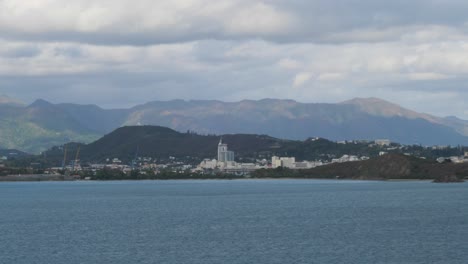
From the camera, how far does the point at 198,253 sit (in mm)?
68000

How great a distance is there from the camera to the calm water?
66312 mm

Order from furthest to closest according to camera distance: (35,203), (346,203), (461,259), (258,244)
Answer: (35,203)
(346,203)
(258,244)
(461,259)

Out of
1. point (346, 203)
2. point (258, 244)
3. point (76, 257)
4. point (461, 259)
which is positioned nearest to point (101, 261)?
point (76, 257)

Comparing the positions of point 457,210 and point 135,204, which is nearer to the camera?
point 457,210

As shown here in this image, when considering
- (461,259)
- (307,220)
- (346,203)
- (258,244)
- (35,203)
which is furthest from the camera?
(35,203)

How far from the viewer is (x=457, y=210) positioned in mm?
109312

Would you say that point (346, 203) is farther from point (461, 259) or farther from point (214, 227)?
point (461, 259)

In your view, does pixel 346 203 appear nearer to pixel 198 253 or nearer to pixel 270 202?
pixel 270 202

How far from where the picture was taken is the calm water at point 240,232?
218ft

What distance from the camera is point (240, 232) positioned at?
83.0 meters

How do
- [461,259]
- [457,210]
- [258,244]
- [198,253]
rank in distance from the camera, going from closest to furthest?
[461,259], [198,253], [258,244], [457,210]

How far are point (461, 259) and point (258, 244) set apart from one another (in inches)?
673

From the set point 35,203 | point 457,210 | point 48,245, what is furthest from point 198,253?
point 35,203

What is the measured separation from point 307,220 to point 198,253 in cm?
3076
